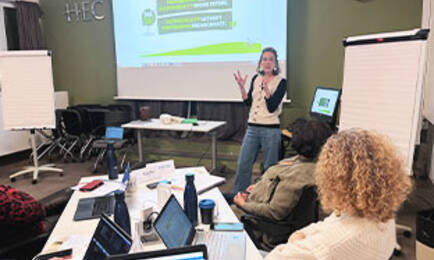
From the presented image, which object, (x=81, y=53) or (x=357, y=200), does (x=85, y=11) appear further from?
(x=357, y=200)

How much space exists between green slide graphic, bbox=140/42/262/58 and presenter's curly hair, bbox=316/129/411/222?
3324 mm

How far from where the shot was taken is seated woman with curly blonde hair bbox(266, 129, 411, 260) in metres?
1.11

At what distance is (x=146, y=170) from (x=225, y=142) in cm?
267

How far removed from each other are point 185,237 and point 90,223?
24.0 inches

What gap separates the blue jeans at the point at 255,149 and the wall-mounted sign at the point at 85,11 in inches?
137

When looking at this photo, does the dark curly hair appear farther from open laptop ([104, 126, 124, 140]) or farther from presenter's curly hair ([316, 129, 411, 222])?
open laptop ([104, 126, 124, 140])

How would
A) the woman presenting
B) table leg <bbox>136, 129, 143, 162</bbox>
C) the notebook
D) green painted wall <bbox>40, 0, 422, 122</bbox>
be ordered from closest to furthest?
the notebook, the woman presenting, green painted wall <bbox>40, 0, 422, 122</bbox>, table leg <bbox>136, 129, 143, 162</bbox>

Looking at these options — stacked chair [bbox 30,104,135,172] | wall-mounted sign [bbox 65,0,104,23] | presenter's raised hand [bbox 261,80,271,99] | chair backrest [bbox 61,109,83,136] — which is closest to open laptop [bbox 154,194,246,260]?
presenter's raised hand [bbox 261,80,271,99]

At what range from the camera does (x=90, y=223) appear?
1.70 metres

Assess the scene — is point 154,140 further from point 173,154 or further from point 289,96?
point 289,96

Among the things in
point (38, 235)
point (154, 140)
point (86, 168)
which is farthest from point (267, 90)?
point (86, 168)

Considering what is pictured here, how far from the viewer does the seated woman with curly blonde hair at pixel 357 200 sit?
1.11m

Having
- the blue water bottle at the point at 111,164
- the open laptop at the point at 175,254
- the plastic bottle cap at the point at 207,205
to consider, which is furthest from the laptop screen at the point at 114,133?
the open laptop at the point at 175,254

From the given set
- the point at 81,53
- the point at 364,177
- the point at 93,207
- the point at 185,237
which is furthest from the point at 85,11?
the point at 364,177
